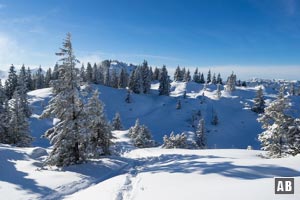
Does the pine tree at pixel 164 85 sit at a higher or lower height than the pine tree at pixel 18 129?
higher

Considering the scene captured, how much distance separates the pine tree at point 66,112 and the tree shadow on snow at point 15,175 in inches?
105

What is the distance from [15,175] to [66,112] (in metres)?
5.91

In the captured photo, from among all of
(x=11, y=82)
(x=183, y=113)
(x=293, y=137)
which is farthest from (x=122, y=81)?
(x=293, y=137)

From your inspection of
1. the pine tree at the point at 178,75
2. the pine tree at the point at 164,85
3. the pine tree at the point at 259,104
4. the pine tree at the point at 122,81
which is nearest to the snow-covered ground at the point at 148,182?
the pine tree at the point at 164,85

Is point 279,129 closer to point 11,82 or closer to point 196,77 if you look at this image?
point 11,82

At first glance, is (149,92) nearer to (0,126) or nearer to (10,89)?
(10,89)

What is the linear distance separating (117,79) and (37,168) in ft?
361

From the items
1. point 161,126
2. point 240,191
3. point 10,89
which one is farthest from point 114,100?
point 240,191

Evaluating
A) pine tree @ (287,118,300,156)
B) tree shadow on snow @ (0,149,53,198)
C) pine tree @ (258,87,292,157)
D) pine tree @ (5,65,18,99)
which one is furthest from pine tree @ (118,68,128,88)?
pine tree @ (287,118,300,156)

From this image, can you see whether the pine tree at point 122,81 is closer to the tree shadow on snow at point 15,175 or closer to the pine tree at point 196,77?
the pine tree at point 196,77

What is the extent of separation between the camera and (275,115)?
25359 mm

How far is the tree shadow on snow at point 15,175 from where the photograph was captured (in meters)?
15.2

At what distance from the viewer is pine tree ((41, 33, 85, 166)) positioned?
2083 cm

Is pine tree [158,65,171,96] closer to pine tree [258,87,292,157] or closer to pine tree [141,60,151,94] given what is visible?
pine tree [141,60,151,94]
